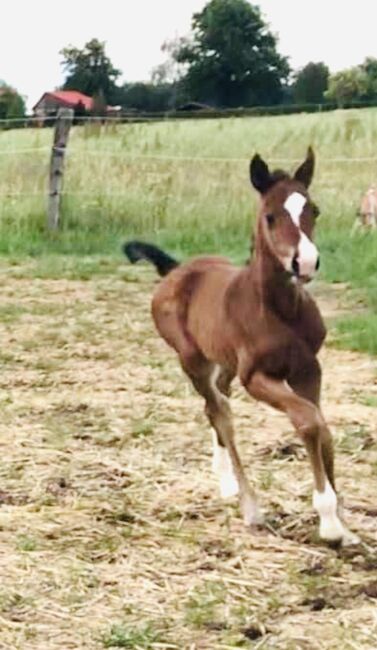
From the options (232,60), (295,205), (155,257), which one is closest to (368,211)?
(155,257)

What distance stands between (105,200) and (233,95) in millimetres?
29395

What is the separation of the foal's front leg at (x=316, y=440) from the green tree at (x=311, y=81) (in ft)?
128

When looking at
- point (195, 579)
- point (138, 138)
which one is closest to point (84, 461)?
point (195, 579)

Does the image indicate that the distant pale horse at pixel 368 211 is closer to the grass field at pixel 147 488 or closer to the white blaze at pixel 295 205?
the grass field at pixel 147 488

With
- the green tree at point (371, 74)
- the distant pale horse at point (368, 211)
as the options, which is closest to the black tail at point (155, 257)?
the distant pale horse at point (368, 211)

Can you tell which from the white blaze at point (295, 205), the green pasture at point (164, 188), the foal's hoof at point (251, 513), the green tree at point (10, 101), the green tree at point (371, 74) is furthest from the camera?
the green tree at point (371, 74)

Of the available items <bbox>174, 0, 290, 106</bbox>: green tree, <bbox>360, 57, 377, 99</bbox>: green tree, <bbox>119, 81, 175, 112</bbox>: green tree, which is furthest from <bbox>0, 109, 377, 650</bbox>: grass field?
<bbox>174, 0, 290, 106</bbox>: green tree

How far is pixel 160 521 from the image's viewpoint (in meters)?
4.91

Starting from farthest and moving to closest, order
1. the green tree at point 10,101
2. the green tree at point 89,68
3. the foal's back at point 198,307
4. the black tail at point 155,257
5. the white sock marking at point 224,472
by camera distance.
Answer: the green tree at point 89,68 → the green tree at point 10,101 → the black tail at point 155,257 → the white sock marking at point 224,472 → the foal's back at point 198,307

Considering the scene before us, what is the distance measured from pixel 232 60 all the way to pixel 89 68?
26.5ft

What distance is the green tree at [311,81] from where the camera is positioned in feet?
141

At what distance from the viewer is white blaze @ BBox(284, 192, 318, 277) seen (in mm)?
4215

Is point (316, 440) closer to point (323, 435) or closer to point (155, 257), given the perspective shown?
point (323, 435)

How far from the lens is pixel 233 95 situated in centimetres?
4516
